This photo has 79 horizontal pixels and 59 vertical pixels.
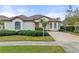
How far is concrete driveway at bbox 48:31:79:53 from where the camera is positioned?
6.72 metres

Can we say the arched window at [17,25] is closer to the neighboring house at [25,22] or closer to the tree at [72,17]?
the neighboring house at [25,22]

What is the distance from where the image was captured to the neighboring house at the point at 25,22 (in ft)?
22.3

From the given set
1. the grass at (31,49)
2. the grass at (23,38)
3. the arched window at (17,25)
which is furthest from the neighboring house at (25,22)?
the grass at (31,49)

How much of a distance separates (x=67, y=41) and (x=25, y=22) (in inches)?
34.3

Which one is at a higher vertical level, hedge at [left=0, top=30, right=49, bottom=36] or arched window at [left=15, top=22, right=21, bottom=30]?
arched window at [left=15, top=22, right=21, bottom=30]

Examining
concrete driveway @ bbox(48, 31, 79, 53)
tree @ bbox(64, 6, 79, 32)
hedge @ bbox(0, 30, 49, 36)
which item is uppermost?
tree @ bbox(64, 6, 79, 32)

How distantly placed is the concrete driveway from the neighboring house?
0.19 meters

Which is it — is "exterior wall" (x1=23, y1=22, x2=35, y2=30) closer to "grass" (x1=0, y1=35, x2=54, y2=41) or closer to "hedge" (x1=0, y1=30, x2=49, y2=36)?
"hedge" (x1=0, y1=30, x2=49, y2=36)

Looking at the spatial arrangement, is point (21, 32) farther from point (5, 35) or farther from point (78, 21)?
point (78, 21)

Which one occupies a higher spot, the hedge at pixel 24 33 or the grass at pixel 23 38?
the hedge at pixel 24 33

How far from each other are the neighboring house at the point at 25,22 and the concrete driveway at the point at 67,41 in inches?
7.7

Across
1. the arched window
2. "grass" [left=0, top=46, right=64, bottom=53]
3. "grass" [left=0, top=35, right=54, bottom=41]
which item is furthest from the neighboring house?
"grass" [left=0, top=46, right=64, bottom=53]

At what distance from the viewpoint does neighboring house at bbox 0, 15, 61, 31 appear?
267 inches
